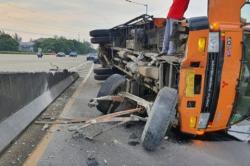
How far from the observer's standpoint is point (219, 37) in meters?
6.03

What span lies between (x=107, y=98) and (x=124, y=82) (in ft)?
2.56

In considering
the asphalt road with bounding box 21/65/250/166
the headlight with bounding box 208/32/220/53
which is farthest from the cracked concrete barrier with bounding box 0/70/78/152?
the headlight with bounding box 208/32/220/53

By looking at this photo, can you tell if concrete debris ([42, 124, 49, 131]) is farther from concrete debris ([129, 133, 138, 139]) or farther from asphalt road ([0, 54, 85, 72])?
asphalt road ([0, 54, 85, 72])

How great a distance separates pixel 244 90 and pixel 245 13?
50.8 inches

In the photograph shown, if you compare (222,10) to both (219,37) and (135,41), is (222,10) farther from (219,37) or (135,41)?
(135,41)

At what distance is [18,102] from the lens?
672 cm

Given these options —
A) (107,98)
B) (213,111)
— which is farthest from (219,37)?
(107,98)

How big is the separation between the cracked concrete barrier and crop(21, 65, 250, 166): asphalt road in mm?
462

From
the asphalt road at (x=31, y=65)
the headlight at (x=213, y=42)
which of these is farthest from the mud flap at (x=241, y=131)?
the asphalt road at (x=31, y=65)

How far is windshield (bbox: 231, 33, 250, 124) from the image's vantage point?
6312mm

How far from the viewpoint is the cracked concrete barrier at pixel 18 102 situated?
5.80 metres

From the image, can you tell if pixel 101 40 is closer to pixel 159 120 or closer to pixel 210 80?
pixel 210 80

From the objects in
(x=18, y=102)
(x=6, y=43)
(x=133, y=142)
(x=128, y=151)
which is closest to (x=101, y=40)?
(x=18, y=102)

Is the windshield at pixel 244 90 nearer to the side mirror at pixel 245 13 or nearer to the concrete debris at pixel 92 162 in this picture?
the side mirror at pixel 245 13
